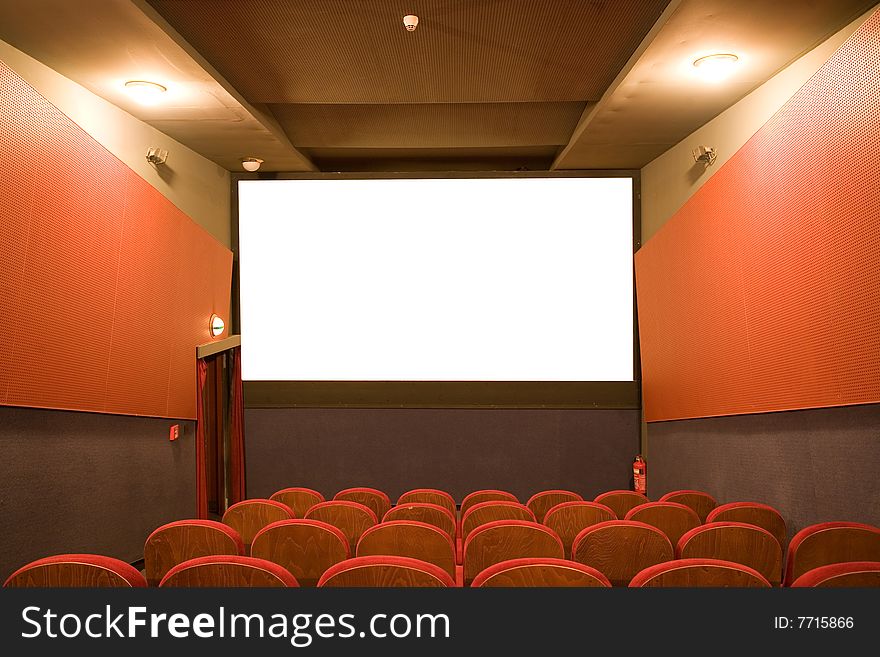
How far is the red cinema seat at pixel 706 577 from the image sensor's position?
2369 millimetres

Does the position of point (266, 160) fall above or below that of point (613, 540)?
above

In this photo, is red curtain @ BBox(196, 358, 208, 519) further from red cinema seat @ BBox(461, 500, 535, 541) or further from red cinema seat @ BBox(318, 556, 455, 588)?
red cinema seat @ BBox(318, 556, 455, 588)

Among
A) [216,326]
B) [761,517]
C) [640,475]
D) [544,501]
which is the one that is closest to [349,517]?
[544,501]

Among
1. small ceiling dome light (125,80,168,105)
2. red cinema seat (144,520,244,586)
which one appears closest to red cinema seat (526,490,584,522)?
red cinema seat (144,520,244,586)

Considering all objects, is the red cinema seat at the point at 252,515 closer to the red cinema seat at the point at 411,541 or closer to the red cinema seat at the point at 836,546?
the red cinema seat at the point at 411,541

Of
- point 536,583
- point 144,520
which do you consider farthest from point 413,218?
point 536,583

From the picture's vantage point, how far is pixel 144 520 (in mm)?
6277

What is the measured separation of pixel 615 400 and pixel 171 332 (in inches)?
208

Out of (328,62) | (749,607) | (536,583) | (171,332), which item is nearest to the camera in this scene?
(749,607)

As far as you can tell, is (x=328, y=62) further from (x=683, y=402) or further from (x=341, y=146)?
(x=683, y=402)

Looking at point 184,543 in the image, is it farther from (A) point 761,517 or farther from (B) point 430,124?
(B) point 430,124

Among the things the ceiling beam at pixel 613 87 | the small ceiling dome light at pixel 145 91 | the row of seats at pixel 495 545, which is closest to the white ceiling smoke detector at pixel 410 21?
the ceiling beam at pixel 613 87

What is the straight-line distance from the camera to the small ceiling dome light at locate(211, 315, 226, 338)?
26.2 ft

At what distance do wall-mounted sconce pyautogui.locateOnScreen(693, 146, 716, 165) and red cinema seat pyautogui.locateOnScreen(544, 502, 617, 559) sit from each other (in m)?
4.23
